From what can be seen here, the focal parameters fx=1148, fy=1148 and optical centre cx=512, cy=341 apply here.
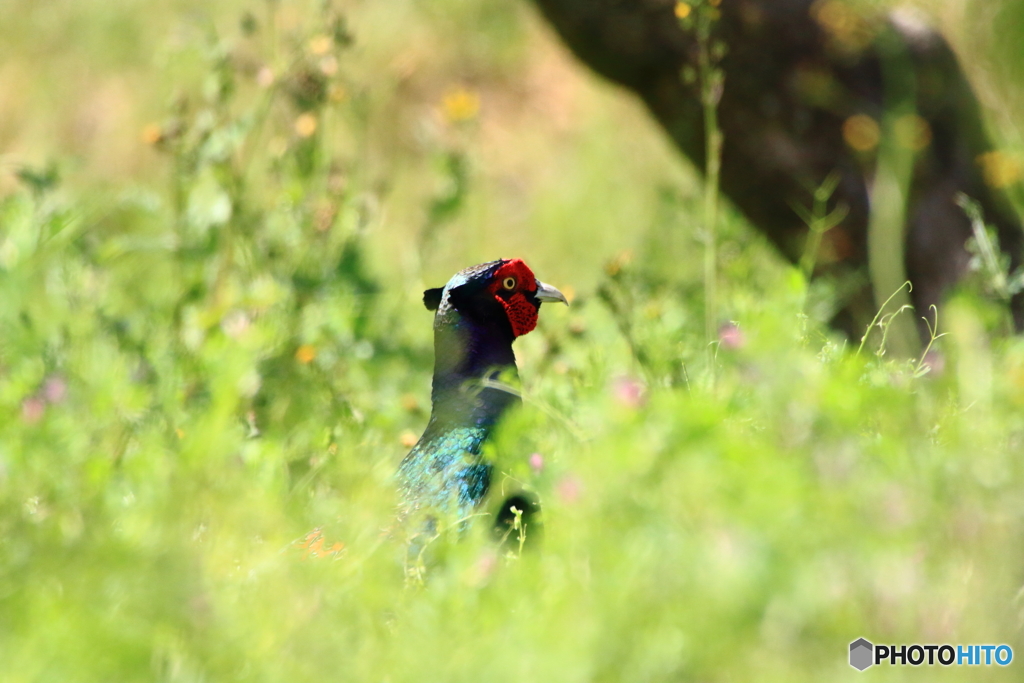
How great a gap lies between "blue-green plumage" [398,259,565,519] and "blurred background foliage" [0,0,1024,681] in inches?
5.8

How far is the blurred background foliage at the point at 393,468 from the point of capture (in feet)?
4.55

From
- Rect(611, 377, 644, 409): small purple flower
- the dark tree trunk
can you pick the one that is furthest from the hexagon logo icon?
the dark tree trunk

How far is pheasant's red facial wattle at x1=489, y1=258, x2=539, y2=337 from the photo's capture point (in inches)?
111

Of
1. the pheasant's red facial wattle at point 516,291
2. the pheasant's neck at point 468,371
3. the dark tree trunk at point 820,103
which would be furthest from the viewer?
the dark tree trunk at point 820,103

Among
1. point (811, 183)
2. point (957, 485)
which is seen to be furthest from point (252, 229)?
point (957, 485)

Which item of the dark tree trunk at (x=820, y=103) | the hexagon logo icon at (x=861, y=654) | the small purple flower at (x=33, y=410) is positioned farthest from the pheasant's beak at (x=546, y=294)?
the hexagon logo icon at (x=861, y=654)

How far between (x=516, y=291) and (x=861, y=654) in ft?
5.06

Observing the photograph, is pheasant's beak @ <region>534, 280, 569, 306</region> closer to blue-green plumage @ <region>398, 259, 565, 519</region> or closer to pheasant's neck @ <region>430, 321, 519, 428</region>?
blue-green plumage @ <region>398, 259, 565, 519</region>

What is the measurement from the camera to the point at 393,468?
237 centimetres

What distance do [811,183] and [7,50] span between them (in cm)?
570

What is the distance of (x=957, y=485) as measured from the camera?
4.97 feet

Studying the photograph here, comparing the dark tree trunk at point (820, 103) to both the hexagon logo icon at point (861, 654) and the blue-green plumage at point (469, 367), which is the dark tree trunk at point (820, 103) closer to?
the blue-green plumage at point (469, 367)

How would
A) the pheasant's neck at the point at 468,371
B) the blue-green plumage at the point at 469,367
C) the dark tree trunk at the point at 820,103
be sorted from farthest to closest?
the dark tree trunk at the point at 820,103, the pheasant's neck at the point at 468,371, the blue-green plumage at the point at 469,367

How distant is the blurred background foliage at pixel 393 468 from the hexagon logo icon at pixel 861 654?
30mm
